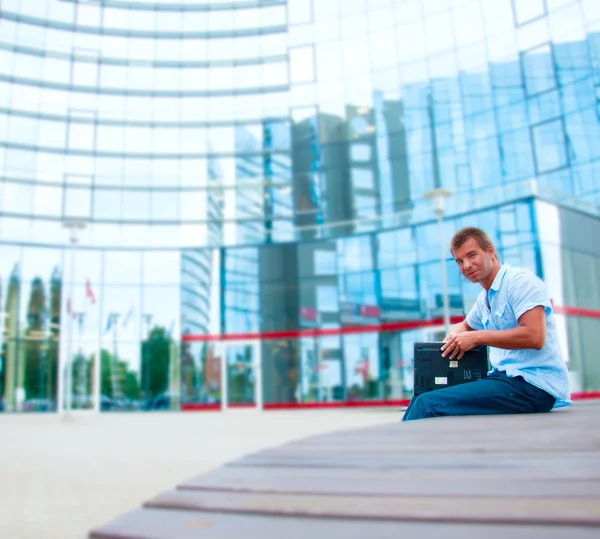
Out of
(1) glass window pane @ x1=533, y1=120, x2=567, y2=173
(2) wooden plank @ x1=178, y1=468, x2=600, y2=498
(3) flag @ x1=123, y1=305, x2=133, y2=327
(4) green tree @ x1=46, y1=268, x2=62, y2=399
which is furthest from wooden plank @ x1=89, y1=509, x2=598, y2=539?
(4) green tree @ x1=46, y1=268, x2=62, y2=399

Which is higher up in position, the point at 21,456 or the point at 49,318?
the point at 49,318

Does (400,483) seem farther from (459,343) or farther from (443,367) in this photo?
(443,367)

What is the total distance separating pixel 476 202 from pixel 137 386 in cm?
1629

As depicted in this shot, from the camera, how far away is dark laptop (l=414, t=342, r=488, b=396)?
3.49 metres

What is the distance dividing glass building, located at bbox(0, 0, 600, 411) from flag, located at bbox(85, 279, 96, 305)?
9 centimetres

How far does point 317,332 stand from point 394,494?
986 inches

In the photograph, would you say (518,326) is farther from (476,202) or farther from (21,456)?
(476,202)

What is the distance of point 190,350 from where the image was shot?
28.1 m

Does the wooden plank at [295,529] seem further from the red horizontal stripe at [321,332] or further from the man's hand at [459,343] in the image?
the red horizontal stripe at [321,332]

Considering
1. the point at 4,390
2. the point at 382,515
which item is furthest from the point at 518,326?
the point at 4,390

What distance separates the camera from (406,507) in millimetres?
1239

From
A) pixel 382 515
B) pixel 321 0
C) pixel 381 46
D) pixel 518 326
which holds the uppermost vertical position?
pixel 321 0

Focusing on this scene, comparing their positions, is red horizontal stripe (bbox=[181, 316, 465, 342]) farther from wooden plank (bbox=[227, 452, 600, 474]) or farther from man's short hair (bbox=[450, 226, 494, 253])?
wooden plank (bbox=[227, 452, 600, 474])

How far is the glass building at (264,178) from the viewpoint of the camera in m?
24.1
